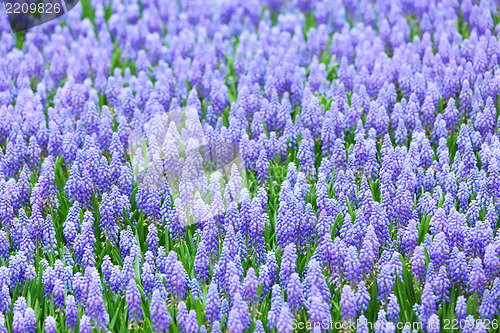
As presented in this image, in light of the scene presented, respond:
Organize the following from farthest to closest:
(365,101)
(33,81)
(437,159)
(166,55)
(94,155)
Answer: (166,55), (33,81), (365,101), (437,159), (94,155)

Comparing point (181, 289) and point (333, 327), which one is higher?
point (181, 289)

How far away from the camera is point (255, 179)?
26.0 feet

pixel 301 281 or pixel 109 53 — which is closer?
pixel 301 281

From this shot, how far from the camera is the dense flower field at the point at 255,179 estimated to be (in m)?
5.95

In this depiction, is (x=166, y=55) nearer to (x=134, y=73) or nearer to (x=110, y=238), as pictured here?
(x=134, y=73)

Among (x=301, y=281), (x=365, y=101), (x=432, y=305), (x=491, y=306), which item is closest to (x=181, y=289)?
(x=301, y=281)

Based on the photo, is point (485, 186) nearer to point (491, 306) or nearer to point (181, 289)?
point (491, 306)

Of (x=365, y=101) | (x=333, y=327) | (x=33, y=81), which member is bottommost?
(x=333, y=327)

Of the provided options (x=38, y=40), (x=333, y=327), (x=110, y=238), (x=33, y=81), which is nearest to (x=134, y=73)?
(x=33, y=81)

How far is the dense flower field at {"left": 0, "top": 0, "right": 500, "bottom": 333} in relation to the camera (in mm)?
5945

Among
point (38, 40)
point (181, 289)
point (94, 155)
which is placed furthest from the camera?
point (38, 40)

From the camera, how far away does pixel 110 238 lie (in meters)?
6.95

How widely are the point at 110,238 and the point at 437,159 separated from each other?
157 inches

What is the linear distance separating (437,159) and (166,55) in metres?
5.15
